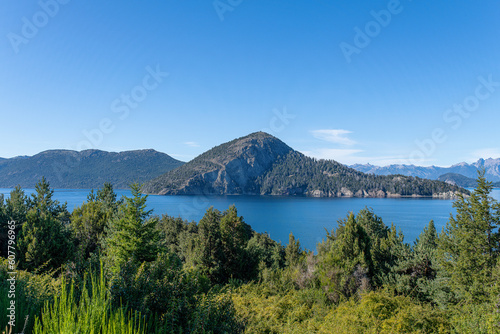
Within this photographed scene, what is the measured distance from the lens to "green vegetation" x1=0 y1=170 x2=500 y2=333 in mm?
4121

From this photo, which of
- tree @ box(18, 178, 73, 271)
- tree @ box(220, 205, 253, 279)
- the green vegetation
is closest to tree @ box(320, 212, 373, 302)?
the green vegetation

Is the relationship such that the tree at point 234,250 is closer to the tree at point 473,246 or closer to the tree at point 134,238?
the tree at point 134,238

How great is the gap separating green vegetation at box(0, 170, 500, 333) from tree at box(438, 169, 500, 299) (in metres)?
0.05

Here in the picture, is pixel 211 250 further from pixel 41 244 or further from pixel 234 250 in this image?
pixel 41 244

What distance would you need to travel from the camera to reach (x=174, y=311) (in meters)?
4.71

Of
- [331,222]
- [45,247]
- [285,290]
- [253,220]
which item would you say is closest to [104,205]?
[45,247]

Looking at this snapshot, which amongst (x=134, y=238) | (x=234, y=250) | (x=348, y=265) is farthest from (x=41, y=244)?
(x=348, y=265)

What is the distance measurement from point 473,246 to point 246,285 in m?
14.1

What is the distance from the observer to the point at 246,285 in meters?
19.5

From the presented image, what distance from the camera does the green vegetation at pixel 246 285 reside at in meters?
4.12

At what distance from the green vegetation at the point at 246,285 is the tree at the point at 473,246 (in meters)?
0.05

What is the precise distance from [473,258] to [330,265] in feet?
27.5

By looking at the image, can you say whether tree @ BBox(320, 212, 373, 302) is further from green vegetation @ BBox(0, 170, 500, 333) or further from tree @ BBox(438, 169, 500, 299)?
tree @ BBox(438, 169, 500, 299)

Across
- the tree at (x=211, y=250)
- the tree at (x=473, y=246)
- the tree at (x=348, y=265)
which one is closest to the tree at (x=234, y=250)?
the tree at (x=211, y=250)
